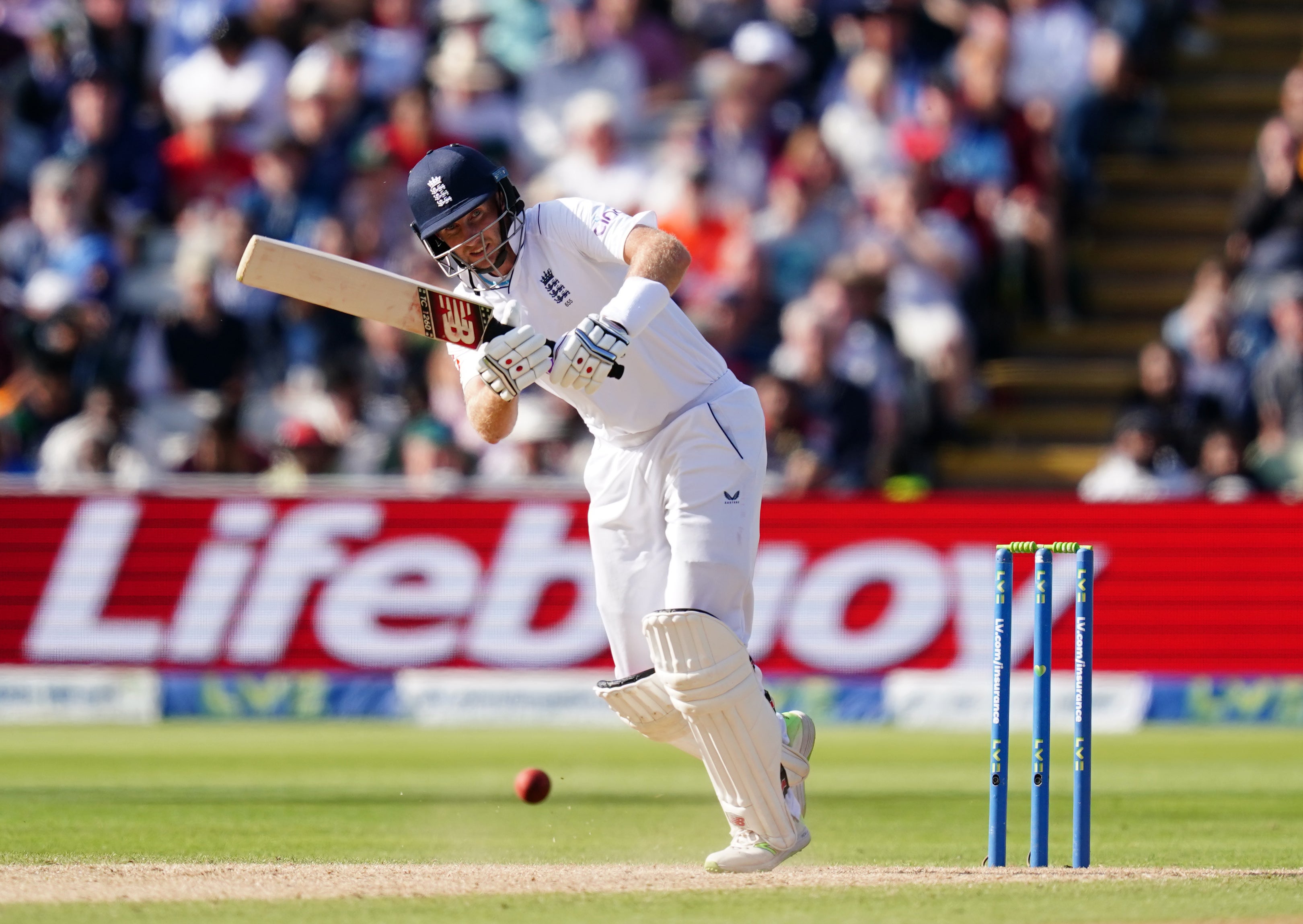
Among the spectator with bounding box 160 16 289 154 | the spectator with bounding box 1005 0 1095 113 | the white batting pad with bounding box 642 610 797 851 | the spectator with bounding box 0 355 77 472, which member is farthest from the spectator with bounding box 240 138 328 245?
the white batting pad with bounding box 642 610 797 851

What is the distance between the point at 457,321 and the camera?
15.3ft

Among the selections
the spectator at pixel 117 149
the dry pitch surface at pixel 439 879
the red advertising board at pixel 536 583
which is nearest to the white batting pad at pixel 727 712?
the dry pitch surface at pixel 439 879

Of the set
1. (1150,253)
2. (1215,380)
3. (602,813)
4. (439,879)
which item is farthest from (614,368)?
(1150,253)

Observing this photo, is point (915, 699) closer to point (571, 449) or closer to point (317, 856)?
point (571, 449)

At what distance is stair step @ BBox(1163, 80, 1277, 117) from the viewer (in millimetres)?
13141

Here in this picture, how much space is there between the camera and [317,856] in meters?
5.43

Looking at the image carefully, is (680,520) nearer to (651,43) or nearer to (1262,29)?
(651,43)

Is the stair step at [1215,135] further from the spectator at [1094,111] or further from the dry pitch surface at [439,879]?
the dry pitch surface at [439,879]

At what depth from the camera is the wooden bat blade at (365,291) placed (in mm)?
4652

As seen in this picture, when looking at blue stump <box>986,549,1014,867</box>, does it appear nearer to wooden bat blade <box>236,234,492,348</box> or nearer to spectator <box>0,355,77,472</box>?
wooden bat blade <box>236,234,492,348</box>

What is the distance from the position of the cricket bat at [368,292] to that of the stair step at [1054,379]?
7220 mm

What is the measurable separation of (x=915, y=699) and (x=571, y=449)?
2.16 meters

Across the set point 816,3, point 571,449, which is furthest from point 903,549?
point 816,3

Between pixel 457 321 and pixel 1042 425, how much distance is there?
7.38 m
